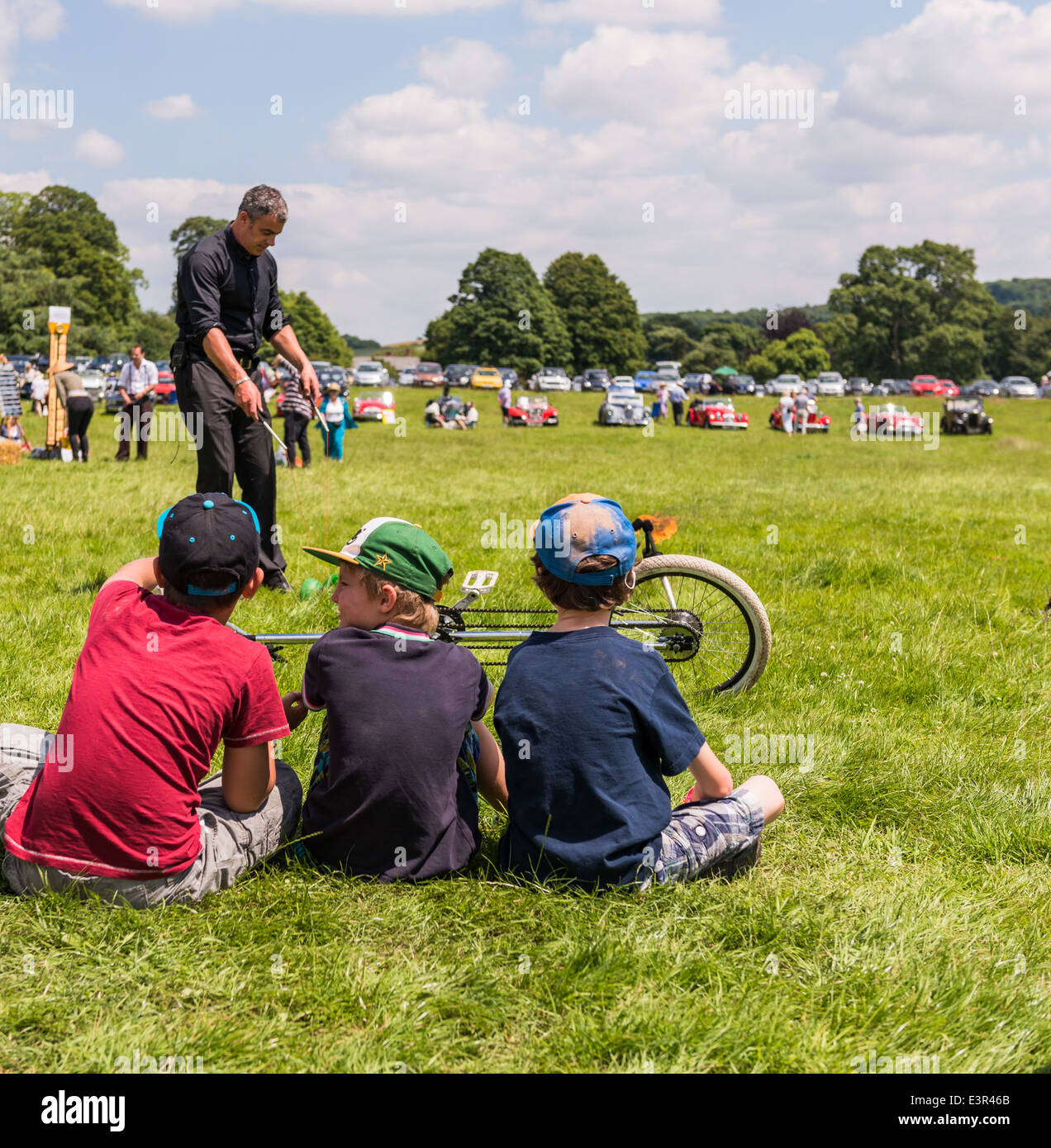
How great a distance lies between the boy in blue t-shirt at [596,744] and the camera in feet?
9.20

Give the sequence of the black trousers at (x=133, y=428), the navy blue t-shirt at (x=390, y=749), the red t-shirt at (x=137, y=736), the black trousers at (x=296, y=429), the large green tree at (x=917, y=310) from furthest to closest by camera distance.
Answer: the large green tree at (x=917, y=310) → the black trousers at (x=296, y=429) → the black trousers at (x=133, y=428) → the navy blue t-shirt at (x=390, y=749) → the red t-shirt at (x=137, y=736)

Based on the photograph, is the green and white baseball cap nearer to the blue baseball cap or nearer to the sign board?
the blue baseball cap

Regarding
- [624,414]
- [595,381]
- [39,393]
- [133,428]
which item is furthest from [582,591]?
[595,381]

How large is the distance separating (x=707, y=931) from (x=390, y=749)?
1.01 m

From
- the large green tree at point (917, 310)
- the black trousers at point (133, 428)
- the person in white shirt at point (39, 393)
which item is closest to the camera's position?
the black trousers at point (133, 428)

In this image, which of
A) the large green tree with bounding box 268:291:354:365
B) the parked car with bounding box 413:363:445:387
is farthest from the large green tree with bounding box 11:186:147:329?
the parked car with bounding box 413:363:445:387

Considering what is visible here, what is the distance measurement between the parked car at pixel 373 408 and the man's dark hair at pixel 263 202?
96.6 ft

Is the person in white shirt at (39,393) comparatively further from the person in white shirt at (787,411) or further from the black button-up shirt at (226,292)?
the black button-up shirt at (226,292)

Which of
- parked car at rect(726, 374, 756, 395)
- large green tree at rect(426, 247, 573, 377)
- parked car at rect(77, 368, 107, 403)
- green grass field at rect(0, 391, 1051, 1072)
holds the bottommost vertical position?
green grass field at rect(0, 391, 1051, 1072)

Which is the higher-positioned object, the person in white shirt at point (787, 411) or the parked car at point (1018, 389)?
the parked car at point (1018, 389)

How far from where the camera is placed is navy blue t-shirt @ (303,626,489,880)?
286 cm

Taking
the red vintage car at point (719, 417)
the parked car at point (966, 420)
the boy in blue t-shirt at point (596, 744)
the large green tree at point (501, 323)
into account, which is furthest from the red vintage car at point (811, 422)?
the large green tree at point (501, 323)

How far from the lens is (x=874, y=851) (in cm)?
337

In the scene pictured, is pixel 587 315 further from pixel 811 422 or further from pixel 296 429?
pixel 296 429
